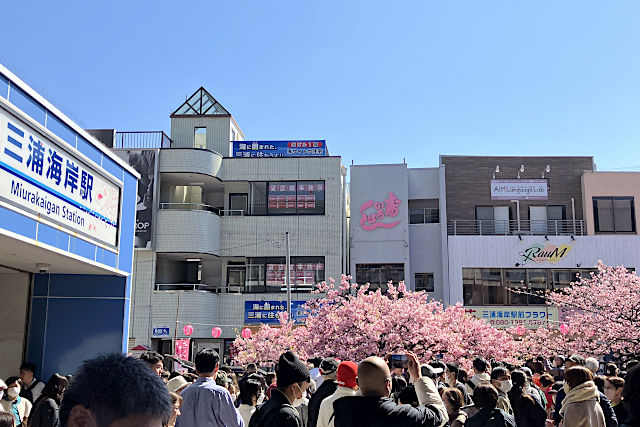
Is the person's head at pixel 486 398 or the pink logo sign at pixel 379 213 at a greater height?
the pink logo sign at pixel 379 213

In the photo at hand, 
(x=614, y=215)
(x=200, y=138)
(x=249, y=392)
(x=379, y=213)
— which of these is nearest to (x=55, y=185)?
(x=249, y=392)

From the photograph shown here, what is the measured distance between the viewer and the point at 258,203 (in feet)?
108

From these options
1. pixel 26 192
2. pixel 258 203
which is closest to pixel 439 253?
pixel 258 203

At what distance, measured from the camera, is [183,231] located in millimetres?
31000

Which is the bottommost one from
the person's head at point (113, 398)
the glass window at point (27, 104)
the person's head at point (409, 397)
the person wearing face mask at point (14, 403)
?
the person wearing face mask at point (14, 403)

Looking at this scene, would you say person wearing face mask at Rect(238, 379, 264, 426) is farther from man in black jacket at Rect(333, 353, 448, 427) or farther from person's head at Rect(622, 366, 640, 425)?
person's head at Rect(622, 366, 640, 425)

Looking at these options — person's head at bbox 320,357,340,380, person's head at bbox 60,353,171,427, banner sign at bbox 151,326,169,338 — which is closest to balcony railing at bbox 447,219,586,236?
banner sign at bbox 151,326,169,338

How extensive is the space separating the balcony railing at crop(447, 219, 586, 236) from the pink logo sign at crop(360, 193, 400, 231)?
2.94 m

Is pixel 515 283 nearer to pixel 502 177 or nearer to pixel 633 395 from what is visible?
pixel 502 177

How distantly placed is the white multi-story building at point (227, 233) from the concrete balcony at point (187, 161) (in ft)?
0.15

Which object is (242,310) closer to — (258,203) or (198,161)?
(258,203)

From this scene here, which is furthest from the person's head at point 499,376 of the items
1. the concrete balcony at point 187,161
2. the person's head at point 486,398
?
the concrete balcony at point 187,161

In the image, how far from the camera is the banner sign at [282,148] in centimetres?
3319

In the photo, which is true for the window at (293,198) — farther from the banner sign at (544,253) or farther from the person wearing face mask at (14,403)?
the person wearing face mask at (14,403)
